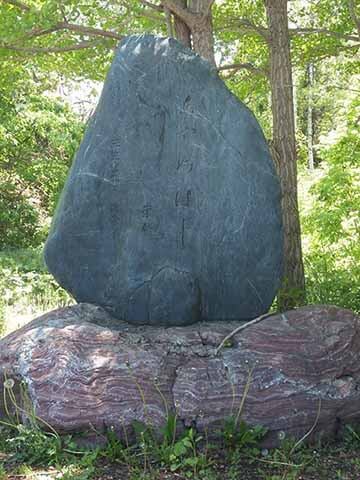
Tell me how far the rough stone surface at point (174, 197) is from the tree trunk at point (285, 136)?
2.02 metres

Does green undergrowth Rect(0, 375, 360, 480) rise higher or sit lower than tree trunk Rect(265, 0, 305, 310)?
lower

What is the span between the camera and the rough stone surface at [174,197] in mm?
4676

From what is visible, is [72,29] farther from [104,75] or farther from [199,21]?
[199,21]

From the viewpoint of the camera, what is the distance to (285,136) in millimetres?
6703

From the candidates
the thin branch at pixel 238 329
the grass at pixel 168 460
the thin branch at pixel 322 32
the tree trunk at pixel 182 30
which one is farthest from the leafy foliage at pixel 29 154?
the grass at pixel 168 460

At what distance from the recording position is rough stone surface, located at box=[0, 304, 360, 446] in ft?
12.7

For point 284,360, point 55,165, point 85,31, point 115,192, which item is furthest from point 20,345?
point 55,165

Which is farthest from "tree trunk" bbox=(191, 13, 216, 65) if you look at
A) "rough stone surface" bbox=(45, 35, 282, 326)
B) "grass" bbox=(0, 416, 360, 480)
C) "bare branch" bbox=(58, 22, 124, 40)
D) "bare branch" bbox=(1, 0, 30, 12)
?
"grass" bbox=(0, 416, 360, 480)

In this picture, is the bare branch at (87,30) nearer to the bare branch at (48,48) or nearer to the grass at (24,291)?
the bare branch at (48,48)

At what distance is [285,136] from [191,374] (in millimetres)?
3439

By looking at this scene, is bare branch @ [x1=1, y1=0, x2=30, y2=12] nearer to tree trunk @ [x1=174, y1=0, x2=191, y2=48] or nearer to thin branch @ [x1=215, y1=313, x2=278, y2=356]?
tree trunk @ [x1=174, y1=0, x2=191, y2=48]

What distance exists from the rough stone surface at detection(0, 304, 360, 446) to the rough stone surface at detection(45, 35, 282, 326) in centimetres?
A: 39

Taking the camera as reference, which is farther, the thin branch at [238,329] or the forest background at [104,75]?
the forest background at [104,75]

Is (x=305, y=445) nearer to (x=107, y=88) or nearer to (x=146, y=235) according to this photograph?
(x=146, y=235)
